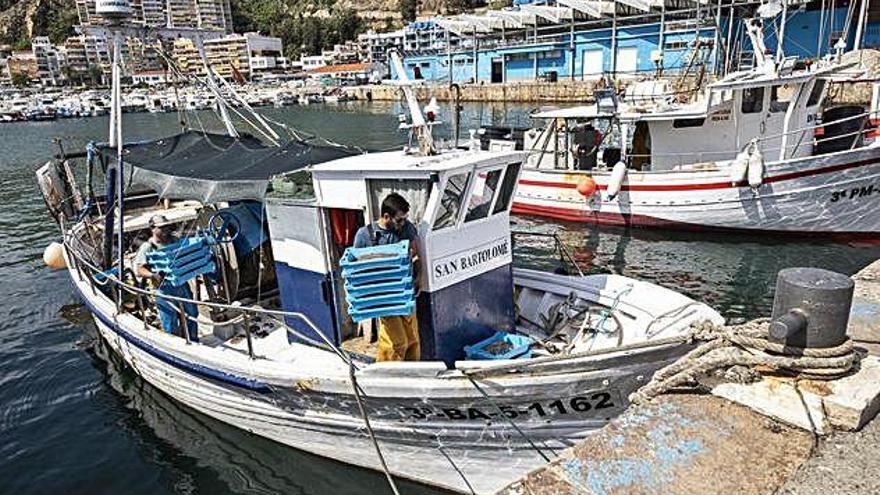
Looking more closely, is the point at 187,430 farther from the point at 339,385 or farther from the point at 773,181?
the point at 773,181

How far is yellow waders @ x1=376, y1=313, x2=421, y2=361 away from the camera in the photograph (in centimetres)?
593

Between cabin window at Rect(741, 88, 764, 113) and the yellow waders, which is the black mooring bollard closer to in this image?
the yellow waders

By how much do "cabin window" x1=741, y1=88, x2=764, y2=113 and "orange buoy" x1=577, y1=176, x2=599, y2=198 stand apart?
4186 mm

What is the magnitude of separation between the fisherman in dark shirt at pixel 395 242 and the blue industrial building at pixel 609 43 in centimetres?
4038

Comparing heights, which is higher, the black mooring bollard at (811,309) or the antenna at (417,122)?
the antenna at (417,122)

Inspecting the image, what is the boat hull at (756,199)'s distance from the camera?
14.5 m

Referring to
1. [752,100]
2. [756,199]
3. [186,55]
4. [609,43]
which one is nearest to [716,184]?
[756,199]

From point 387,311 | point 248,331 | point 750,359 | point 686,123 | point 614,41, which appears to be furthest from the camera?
point 614,41

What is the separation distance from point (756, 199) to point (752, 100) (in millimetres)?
2604

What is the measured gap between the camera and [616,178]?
650 inches

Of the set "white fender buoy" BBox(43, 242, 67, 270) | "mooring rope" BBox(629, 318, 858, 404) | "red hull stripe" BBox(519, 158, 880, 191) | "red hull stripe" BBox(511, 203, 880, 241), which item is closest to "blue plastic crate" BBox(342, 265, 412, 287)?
"mooring rope" BBox(629, 318, 858, 404)

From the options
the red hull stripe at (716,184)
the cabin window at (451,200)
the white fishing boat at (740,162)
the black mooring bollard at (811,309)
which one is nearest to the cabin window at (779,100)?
the white fishing boat at (740,162)

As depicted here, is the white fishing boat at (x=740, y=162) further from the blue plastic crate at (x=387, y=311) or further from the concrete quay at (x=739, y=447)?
the concrete quay at (x=739, y=447)

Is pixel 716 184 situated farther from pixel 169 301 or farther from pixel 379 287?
pixel 169 301
